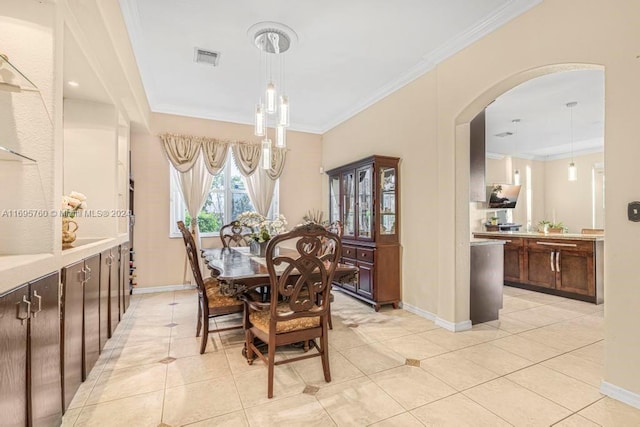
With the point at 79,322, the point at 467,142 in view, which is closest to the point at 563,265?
the point at 467,142

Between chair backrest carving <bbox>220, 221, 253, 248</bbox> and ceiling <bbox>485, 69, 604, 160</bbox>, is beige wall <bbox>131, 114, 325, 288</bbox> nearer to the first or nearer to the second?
chair backrest carving <bbox>220, 221, 253, 248</bbox>

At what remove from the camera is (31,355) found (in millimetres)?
1377

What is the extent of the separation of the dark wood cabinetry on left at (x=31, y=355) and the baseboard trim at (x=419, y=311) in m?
3.28

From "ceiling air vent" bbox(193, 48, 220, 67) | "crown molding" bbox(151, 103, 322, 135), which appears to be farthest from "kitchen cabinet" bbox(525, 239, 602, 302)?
"ceiling air vent" bbox(193, 48, 220, 67)

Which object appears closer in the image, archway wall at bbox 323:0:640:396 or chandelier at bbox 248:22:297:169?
archway wall at bbox 323:0:640:396

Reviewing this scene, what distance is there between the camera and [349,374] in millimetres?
2332

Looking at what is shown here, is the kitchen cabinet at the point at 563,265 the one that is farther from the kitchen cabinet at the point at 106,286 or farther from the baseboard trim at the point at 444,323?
the kitchen cabinet at the point at 106,286

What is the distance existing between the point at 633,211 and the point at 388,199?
2.45 metres

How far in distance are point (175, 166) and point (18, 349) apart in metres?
3.92

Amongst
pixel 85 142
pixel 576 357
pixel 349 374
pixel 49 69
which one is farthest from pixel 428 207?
pixel 85 142

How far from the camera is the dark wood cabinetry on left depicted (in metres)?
1.20

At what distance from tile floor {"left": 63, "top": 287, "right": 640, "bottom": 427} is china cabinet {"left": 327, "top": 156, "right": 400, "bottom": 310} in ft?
2.09

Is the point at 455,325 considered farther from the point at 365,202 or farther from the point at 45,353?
the point at 45,353

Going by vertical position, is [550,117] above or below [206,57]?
below
